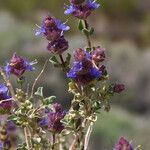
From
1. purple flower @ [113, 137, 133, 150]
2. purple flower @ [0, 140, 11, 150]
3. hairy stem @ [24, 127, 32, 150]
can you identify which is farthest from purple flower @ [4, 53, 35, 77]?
purple flower @ [113, 137, 133, 150]

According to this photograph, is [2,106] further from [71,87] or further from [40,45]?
[40,45]

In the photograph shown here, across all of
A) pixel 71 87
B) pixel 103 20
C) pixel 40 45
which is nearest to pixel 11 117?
pixel 71 87

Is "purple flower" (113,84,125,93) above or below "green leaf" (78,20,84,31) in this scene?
below

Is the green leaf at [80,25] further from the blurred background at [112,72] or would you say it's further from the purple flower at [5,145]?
the blurred background at [112,72]

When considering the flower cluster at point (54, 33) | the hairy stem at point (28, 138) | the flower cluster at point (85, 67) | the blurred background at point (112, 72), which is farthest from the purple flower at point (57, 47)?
the blurred background at point (112, 72)

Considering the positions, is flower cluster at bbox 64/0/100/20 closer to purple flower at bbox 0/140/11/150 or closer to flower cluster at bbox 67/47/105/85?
flower cluster at bbox 67/47/105/85

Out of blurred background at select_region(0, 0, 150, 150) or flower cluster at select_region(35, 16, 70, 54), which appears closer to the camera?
flower cluster at select_region(35, 16, 70, 54)
